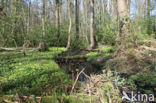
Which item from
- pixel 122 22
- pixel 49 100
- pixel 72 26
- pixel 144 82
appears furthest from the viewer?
pixel 72 26

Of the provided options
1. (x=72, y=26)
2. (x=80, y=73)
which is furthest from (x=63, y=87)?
(x=72, y=26)

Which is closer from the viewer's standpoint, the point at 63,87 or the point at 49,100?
the point at 49,100

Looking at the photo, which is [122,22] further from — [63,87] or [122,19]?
[63,87]

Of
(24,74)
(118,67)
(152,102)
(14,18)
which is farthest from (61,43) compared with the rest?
(152,102)

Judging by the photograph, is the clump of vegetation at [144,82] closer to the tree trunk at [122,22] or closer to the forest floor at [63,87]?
the forest floor at [63,87]

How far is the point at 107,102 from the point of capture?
219 centimetres

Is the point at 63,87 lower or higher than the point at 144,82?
higher

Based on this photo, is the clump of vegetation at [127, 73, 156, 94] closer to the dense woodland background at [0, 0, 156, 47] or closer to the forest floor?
the forest floor

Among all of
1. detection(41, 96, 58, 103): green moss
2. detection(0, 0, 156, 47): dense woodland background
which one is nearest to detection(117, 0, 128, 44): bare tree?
detection(0, 0, 156, 47): dense woodland background

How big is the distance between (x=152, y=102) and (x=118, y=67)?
322cm

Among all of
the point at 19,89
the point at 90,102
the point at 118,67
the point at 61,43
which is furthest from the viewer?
the point at 61,43

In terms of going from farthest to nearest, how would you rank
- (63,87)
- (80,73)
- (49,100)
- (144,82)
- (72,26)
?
1. (72,26)
2. (144,82)
3. (63,87)
4. (80,73)
5. (49,100)

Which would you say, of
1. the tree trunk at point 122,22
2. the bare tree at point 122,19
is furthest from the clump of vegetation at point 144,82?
the bare tree at point 122,19

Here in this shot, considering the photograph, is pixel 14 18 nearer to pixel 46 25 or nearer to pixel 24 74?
pixel 24 74
